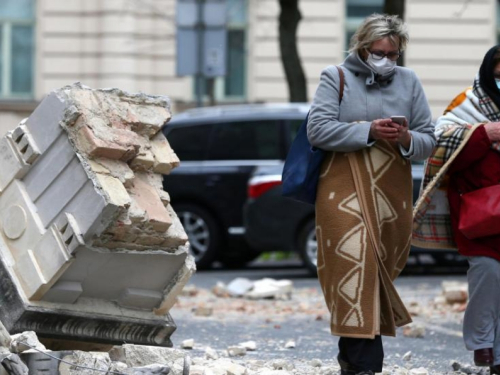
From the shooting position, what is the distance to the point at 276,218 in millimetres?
14555

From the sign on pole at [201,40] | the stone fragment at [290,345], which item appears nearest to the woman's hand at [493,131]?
the stone fragment at [290,345]

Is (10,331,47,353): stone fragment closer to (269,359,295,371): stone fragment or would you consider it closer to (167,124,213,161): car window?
(269,359,295,371): stone fragment

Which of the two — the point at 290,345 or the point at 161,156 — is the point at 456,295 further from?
the point at 161,156

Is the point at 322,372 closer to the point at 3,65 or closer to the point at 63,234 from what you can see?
the point at 63,234

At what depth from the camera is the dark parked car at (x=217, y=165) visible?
1572cm

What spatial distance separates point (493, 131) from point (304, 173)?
3.56 feet

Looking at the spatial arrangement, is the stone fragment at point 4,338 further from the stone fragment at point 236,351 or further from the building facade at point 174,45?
the building facade at point 174,45

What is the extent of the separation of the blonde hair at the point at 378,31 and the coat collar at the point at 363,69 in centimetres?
4

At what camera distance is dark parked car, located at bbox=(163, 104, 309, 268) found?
1572 centimetres

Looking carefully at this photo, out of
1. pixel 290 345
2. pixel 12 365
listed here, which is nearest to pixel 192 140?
pixel 290 345

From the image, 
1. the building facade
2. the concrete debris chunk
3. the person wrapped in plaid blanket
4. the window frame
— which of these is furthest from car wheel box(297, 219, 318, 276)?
the window frame

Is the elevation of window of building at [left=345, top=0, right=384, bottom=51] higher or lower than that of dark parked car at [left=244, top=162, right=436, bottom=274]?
higher

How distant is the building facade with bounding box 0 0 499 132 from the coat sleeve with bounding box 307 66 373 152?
18.0 metres

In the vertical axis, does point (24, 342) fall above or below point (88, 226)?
below
